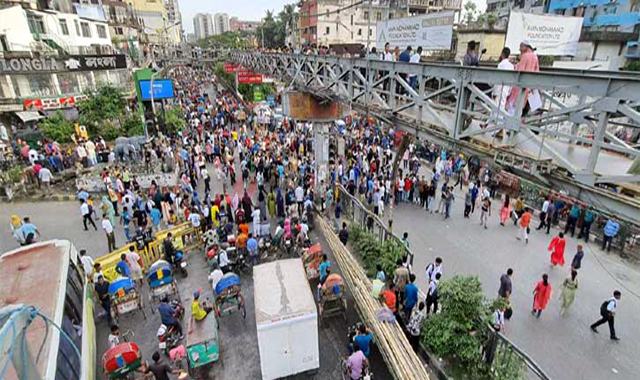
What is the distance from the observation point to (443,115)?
8656 mm

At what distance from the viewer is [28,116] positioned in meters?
26.0

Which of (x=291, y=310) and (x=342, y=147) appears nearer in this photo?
(x=291, y=310)

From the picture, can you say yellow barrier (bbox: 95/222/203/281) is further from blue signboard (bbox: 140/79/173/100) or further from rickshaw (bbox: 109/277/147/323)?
blue signboard (bbox: 140/79/173/100)

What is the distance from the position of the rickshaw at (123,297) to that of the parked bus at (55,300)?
58 centimetres

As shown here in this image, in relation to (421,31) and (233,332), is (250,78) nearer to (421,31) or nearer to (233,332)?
(421,31)

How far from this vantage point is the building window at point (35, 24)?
28188 mm

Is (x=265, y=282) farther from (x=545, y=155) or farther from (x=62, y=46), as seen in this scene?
(x=62, y=46)

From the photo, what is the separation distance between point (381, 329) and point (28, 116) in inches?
1240

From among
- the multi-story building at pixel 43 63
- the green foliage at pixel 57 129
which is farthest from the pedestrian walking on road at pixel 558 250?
the multi-story building at pixel 43 63

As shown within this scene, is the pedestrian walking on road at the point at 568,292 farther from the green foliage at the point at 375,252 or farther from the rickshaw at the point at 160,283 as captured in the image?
the rickshaw at the point at 160,283

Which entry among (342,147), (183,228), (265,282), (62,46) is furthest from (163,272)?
(62,46)

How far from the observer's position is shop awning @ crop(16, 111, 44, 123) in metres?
25.8

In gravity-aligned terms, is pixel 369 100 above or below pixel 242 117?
above

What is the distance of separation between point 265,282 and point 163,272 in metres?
3.72
